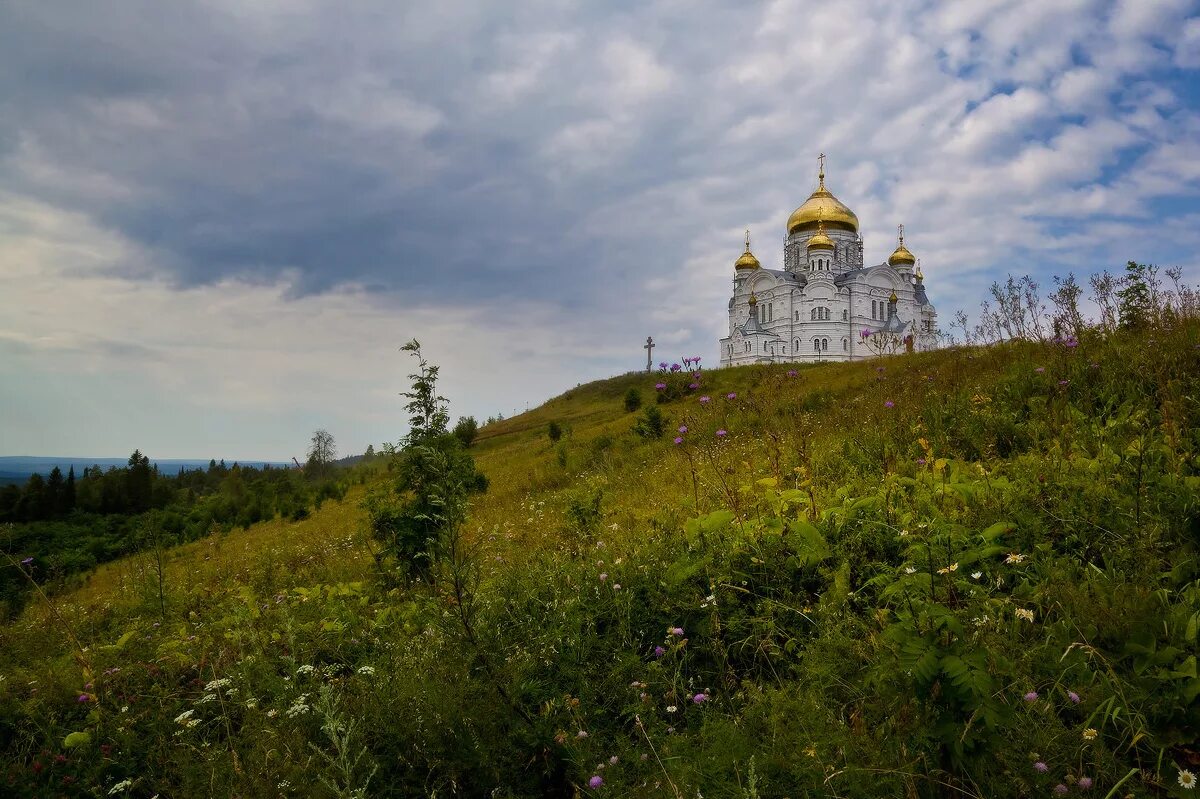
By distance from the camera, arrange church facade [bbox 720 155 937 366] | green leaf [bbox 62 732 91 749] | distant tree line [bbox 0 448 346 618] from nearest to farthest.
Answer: green leaf [bbox 62 732 91 749] < distant tree line [bbox 0 448 346 618] < church facade [bbox 720 155 937 366]

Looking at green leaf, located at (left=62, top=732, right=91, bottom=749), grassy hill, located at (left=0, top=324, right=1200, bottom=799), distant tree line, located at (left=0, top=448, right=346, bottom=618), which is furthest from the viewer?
distant tree line, located at (left=0, top=448, right=346, bottom=618)

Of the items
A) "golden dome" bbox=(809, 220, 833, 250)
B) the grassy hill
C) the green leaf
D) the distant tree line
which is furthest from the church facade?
the green leaf

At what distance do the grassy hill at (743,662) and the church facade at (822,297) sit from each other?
53606 millimetres

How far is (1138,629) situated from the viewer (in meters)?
2.39

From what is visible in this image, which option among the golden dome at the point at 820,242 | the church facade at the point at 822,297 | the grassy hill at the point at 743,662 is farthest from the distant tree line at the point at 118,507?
the golden dome at the point at 820,242

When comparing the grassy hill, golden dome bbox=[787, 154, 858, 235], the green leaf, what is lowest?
the green leaf

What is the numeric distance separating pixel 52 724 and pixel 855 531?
4737 mm

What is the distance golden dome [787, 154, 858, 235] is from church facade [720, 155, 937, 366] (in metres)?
0.10

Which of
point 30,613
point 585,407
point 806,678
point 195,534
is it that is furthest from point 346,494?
point 806,678

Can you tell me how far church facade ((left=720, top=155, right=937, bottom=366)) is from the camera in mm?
57688

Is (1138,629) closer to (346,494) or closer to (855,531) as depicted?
(855,531)

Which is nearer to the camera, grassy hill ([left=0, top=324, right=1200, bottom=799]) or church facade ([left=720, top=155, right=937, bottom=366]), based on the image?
grassy hill ([left=0, top=324, right=1200, bottom=799])

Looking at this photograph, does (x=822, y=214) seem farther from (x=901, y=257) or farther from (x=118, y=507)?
(x=118, y=507)

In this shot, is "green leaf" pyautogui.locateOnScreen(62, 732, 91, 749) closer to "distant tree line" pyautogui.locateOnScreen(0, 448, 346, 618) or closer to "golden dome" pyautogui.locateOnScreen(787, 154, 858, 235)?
"distant tree line" pyautogui.locateOnScreen(0, 448, 346, 618)
